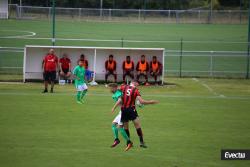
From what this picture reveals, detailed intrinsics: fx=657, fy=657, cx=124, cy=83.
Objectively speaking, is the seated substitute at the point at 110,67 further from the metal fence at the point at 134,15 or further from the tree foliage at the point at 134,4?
the tree foliage at the point at 134,4

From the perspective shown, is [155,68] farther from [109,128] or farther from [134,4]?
[134,4]

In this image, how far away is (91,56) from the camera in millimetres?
35312

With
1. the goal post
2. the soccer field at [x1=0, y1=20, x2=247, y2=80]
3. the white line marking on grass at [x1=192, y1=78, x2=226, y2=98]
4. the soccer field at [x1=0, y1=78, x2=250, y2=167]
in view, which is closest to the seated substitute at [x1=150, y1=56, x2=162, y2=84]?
the soccer field at [x1=0, y1=78, x2=250, y2=167]

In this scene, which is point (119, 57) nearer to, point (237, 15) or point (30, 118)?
point (30, 118)

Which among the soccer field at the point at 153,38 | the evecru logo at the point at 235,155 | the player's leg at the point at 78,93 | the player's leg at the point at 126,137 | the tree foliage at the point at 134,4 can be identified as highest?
the tree foliage at the point at 134,4

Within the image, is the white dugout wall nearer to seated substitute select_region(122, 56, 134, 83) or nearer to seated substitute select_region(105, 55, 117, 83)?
seated substitute select_region(105, 55, 117, 83)

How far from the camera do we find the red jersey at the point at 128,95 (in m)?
17.3

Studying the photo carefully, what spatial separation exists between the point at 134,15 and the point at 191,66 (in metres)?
26.9

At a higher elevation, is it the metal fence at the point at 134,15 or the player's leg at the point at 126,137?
the metal fence at the point at 134,15

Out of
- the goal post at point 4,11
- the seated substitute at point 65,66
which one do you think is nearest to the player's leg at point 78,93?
the seated substitute at point 65,66

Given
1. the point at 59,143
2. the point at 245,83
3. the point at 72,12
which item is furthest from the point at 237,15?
the point at 59,143

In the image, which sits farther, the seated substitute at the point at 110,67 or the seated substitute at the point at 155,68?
the seated substitute at the point at 110,67

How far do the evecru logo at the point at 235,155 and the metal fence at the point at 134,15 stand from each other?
48.7m

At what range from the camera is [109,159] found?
16.6 m
